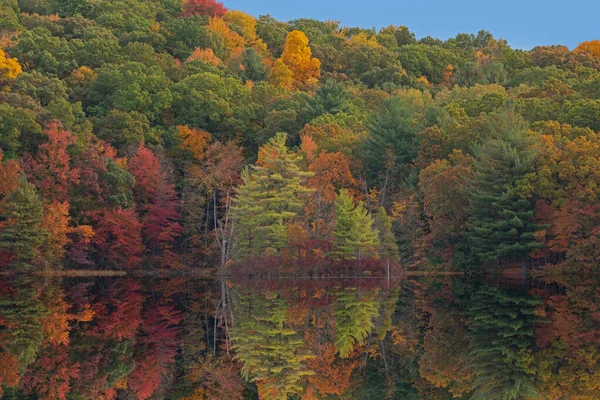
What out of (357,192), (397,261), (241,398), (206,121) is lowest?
(241,398)

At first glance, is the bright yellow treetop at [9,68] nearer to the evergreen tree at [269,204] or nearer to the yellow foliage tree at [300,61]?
the evergreen tree at [269,204]

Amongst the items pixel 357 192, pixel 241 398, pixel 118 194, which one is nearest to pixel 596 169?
pixel 357 192

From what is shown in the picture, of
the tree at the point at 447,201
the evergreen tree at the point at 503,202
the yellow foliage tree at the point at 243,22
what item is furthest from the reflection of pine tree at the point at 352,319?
the yellow foliage tree at the point at 243,22

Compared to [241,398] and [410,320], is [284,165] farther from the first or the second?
[241,398]

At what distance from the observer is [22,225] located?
5534 centimetres

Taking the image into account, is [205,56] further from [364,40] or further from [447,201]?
[447,201]

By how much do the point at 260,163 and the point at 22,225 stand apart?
17.9m

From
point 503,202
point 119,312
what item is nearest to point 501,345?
point 119,312

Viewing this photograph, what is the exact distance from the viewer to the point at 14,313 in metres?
32.8

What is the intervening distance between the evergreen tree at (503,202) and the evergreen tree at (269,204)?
10.1 meters

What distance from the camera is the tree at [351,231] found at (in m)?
52.9

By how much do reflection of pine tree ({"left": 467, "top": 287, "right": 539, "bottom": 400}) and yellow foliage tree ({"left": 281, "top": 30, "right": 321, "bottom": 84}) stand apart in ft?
209

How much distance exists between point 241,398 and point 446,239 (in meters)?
39.9

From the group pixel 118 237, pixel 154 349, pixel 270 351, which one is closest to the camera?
pixel 270 351
